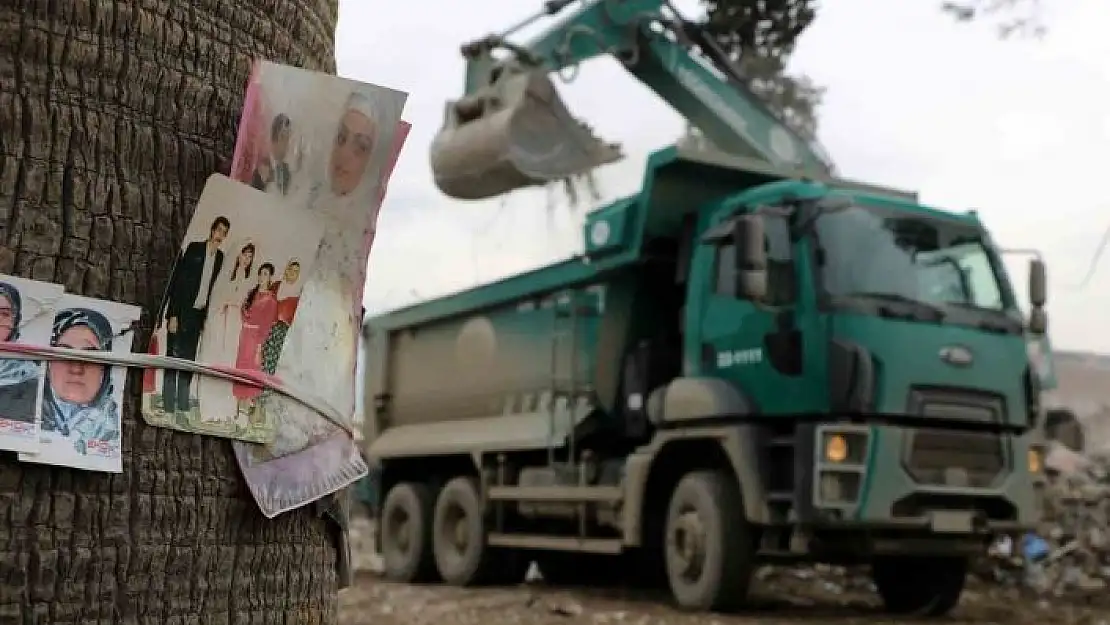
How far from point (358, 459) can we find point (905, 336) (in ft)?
19.3

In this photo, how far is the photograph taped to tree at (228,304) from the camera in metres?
1.60

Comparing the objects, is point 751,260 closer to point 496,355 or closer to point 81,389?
point 496,355

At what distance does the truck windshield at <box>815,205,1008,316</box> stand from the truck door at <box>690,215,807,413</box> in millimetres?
250

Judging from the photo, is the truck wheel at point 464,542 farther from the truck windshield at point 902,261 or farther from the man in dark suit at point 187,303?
the man in dark suit at point 187,303

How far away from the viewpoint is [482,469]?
10.4 meters

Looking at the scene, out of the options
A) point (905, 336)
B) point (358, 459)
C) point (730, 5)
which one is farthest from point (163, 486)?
point (730, 5)

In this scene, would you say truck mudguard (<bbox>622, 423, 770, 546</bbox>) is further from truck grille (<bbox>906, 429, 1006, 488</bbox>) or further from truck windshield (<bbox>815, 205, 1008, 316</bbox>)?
truck windshield (<bbox>815, 205, 1008, 316</bbox>)

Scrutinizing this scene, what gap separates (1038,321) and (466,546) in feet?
16.7

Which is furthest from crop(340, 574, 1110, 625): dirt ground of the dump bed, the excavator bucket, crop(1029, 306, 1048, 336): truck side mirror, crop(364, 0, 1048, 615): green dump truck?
the excavator bucket

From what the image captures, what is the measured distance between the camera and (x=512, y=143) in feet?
30.8

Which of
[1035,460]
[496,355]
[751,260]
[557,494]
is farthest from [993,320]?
[496,355]

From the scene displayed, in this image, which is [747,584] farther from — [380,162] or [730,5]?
[730,5]

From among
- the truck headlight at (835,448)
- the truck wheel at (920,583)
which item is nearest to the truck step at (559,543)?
the truck wheel at (920,583)

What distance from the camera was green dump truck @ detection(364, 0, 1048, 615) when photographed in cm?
727
